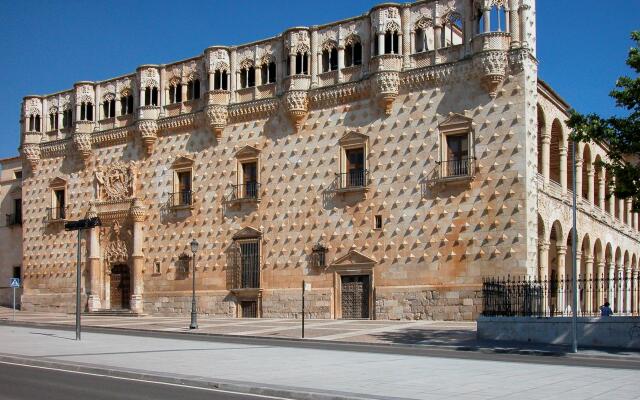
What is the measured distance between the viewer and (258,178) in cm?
4012

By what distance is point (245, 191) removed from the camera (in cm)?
4066

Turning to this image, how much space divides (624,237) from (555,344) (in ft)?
94.2

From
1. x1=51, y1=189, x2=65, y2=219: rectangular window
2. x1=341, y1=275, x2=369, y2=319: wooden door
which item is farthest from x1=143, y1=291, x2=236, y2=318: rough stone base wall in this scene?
x1=51, y1=189, x2=65, y2=219: rectangular window

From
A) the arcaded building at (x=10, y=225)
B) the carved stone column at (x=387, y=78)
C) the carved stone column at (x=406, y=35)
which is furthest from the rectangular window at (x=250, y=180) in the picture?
the arcaded building at (x=10, y=225)

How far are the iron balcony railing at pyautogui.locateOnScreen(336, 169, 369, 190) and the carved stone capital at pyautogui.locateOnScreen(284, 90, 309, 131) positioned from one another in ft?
12.4

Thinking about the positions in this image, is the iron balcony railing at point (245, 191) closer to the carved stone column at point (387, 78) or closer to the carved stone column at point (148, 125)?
the carved stone column at point (148, 125)

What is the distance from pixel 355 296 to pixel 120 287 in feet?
53.3

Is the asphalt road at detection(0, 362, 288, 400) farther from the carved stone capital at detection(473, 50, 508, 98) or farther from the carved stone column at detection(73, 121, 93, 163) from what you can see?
the carved stone column at detection(73, 121, 93, 163)

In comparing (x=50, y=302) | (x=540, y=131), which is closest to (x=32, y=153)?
(x=50, y=302)

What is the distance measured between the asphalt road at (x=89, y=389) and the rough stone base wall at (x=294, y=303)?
22.2 metres

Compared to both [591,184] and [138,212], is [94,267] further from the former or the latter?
[591,184]

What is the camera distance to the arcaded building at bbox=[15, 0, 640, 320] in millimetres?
32938

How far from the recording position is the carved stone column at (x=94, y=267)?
45.9 m

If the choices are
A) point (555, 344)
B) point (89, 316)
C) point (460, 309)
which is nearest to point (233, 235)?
point (89, 316)
